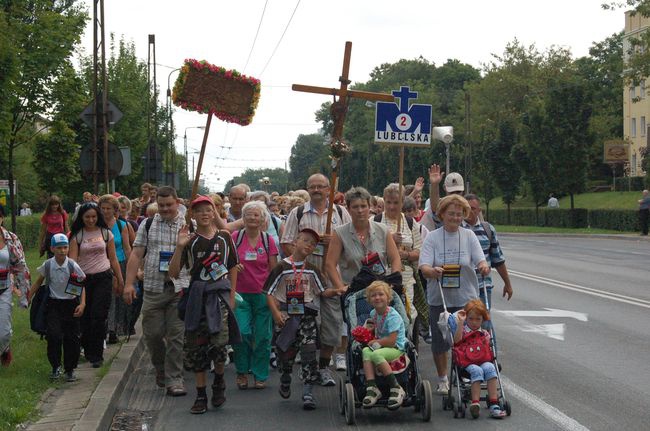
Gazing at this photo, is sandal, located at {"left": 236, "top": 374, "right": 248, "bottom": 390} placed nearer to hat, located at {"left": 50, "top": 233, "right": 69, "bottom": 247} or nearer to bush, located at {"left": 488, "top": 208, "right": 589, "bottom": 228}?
hat, located at {"left": 50, "top": 233, "right": 69, "bottom": 247}

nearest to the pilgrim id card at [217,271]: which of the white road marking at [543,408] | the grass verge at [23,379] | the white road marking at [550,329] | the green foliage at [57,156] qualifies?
the grass verge at [23,379]

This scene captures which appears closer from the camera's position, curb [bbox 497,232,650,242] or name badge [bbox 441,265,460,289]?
name badge [bbox 441,265,460,289]

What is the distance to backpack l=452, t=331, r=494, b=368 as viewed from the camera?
8406mm

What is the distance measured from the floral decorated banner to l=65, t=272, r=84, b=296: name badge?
1893mm

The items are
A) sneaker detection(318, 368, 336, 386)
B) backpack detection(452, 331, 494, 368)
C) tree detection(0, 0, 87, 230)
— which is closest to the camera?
backpack detection(452, 331, 494, 368)

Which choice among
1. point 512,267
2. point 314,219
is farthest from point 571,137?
point 314,219

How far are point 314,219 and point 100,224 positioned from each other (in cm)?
218

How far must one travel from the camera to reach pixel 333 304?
31.5ft

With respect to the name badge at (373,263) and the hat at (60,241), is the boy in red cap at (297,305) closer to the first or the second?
the name badge at (373,263)

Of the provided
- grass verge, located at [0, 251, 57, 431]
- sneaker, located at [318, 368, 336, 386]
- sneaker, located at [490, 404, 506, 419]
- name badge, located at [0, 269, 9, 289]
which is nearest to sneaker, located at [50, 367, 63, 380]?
grass verge, located at [0, 251, 57, 431]

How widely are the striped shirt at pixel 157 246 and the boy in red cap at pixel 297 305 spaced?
918 mm

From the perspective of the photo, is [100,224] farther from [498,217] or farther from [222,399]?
[498,217]

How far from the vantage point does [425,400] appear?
8234mm

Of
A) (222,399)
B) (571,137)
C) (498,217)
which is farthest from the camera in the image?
(498,217)
